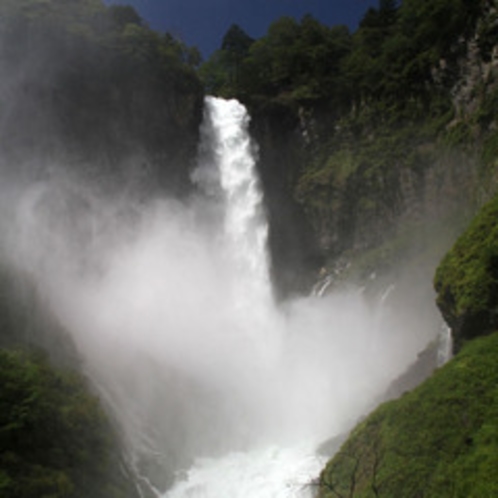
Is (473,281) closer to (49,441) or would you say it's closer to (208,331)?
(49,441)

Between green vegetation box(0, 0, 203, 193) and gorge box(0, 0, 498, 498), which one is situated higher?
green vegetation box(0, 0, 203, 193)

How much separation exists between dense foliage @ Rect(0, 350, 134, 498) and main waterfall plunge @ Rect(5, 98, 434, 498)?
115 inches

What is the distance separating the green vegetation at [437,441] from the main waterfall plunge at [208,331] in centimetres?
652

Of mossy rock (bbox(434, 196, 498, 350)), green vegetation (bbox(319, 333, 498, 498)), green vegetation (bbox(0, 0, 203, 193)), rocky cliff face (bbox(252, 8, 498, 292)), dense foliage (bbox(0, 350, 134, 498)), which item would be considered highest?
green vegetation (bbox(0, 0, 203, 193))

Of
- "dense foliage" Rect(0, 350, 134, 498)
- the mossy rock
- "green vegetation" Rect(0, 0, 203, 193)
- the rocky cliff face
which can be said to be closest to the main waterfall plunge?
"green vegetation" Rect(0, 0, 203, 193)

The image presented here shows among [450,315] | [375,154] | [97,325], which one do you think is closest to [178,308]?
[97,325]

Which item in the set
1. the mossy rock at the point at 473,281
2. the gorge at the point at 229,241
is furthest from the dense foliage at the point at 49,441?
the mossy rock at the point at 473,281

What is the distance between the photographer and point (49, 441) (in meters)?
11.8

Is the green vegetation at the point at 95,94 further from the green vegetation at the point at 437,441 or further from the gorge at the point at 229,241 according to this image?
the green vegetation at the point at 437,441

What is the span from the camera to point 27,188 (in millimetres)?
23328

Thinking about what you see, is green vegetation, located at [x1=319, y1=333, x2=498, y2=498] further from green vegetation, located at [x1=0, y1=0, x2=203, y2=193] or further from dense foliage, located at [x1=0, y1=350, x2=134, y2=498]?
green vegetation, located at [x1=0, y1=0, x2=203, y2=193]

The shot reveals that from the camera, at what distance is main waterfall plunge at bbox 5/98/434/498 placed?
18281mm

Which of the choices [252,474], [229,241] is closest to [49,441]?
[252,474]

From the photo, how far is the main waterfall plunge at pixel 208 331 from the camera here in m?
18.3
